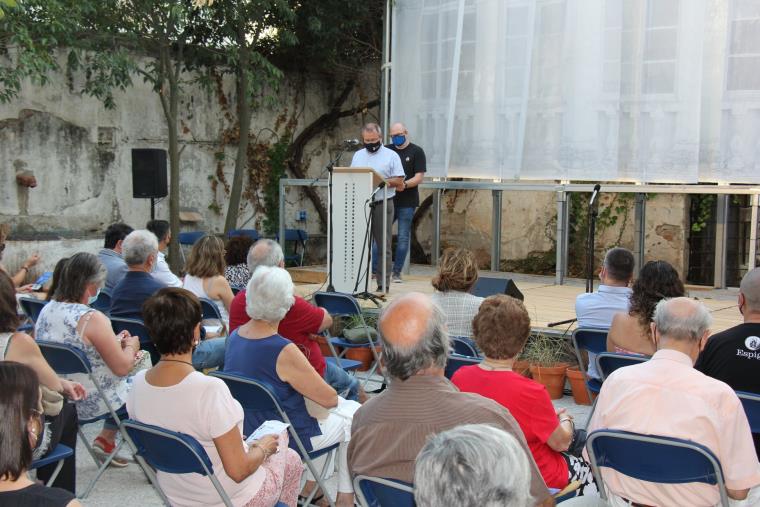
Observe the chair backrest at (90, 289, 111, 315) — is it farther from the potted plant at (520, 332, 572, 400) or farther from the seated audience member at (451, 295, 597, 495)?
the seated audience member at (451, 295, 597, 495)

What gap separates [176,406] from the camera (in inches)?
109

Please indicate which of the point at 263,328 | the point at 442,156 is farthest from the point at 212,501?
the point at 442,156

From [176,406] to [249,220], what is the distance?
28.7 ft

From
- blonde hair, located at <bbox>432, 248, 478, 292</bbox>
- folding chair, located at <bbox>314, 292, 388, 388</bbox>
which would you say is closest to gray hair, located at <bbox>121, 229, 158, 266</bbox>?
folding chair, located at <bbox>314, 292, 388, 388</bbox>

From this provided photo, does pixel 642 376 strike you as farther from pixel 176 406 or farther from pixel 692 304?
pixel 176 406

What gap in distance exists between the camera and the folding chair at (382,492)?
2.17m

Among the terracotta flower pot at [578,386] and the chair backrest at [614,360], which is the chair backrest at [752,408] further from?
the terracotta flower pot at [578,386]

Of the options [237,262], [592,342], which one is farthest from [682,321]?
[237,262]

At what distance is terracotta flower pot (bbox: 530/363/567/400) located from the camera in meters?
5.62

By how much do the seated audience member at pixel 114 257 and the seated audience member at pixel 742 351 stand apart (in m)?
Answer: 3.49

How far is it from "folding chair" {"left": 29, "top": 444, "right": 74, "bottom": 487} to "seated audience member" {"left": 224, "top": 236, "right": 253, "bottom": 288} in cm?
246

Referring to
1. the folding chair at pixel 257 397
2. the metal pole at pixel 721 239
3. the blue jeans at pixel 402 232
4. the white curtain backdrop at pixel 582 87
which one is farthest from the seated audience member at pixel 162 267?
the metal pole at pixel 721 239

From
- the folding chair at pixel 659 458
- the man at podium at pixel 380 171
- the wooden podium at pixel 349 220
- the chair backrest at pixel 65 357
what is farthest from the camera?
the man at podium at pixel 380 171

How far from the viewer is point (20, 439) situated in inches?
77.0
